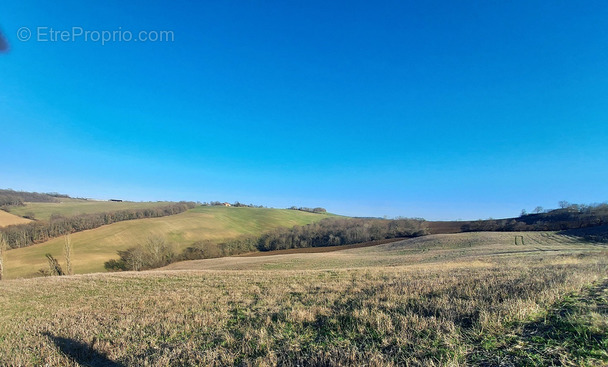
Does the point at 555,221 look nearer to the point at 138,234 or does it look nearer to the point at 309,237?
the point at 309,237

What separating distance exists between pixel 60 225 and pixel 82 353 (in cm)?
10582

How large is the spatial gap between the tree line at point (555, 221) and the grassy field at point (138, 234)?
6731cm

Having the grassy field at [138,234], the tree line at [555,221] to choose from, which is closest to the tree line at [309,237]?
the grassy field at [138,234]

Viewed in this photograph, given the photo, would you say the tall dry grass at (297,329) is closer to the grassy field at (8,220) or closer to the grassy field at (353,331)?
the grassy field at (353,331)

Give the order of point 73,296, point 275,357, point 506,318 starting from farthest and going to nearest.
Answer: point 73,296
point 506,318
point 275,357

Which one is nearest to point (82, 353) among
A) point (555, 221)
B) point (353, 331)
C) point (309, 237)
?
point (353, 331)

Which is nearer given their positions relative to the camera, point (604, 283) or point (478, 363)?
point (478, 363)

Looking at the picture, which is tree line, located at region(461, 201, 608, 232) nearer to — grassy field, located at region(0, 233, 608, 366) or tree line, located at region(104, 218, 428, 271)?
tree line, located at region(104, 218, 428, 271)

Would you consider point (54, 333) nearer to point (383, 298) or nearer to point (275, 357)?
point (275, 357)

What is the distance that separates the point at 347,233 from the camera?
86562 mm

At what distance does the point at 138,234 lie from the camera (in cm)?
8056

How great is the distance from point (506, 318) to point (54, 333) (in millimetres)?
11210

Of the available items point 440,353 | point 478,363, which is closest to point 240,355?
point 440,353

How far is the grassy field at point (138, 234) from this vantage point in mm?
58438
